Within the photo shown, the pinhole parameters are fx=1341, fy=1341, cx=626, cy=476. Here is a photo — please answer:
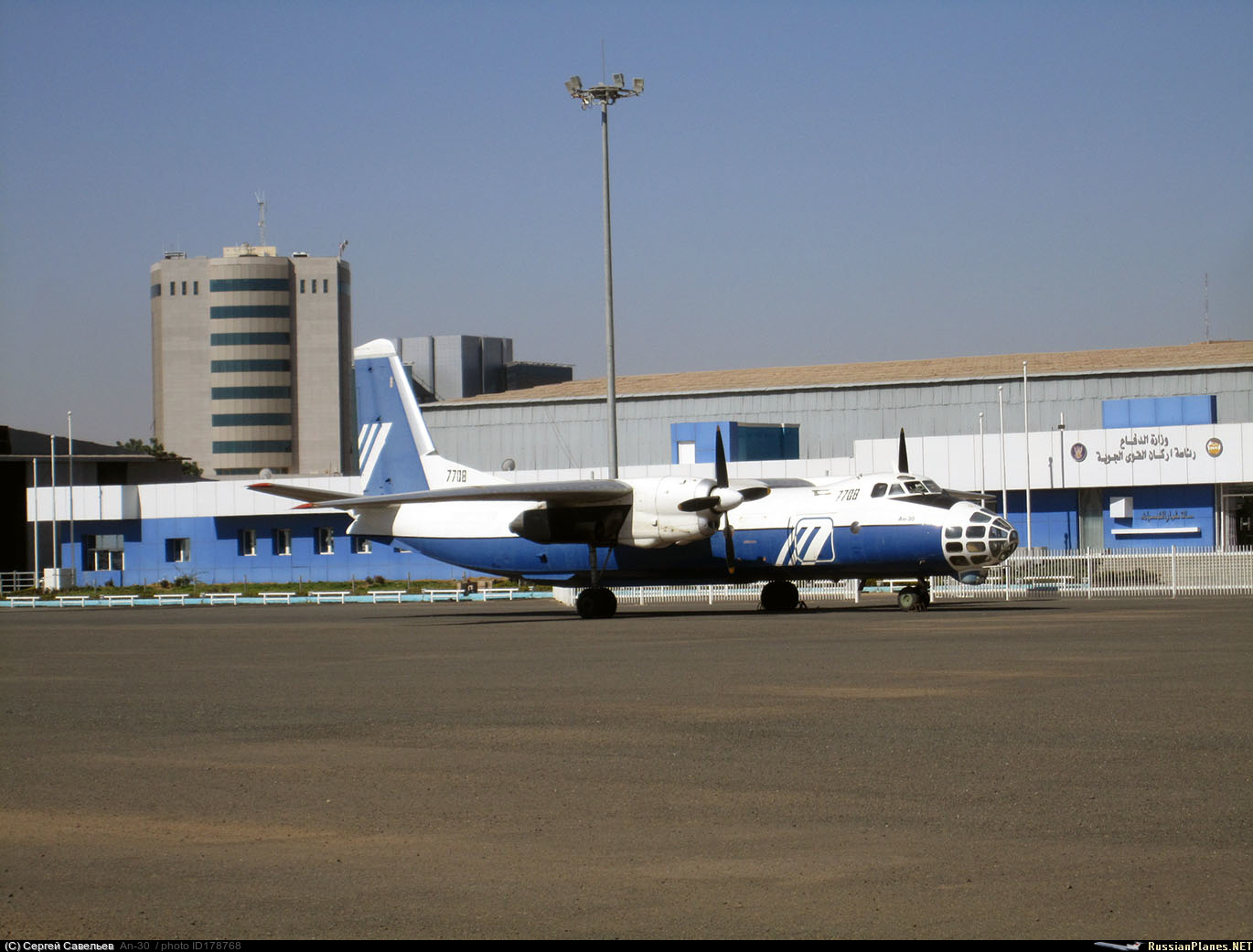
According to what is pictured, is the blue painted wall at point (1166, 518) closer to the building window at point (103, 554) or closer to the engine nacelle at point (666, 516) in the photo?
the engine nacelle at point (666, 516)

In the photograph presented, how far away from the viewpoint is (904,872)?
7281mm

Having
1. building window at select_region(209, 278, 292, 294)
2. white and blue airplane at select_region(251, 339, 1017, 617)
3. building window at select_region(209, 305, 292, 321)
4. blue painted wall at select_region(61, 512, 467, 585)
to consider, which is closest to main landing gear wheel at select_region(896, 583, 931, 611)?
white and blue airplane at select_region(251, 339, 1017, 617)

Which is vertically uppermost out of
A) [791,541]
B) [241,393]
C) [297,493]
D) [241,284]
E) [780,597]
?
[241,284]

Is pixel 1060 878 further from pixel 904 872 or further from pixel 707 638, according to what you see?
pixel 707 638

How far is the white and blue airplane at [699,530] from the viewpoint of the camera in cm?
3275

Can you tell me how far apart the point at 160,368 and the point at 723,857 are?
535ft

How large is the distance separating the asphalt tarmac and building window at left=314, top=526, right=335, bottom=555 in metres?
45.6

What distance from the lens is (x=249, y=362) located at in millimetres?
159125

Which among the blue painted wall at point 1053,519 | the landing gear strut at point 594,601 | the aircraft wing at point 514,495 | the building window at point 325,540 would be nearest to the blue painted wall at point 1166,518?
the blue painted wall at point 1053,519

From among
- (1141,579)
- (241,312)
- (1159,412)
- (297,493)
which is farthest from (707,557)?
(241,312)

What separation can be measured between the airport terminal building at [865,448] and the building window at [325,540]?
9cm

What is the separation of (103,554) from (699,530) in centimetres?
4730

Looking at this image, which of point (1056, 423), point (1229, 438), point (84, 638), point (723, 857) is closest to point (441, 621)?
point (84, 638)

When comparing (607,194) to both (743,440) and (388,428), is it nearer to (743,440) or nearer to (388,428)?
(388,428)
